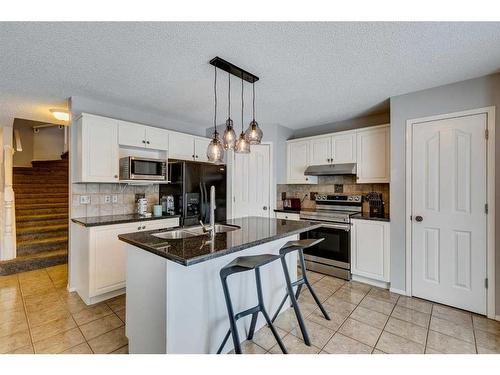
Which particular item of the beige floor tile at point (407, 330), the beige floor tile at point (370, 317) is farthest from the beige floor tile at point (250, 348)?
the beige floor tile at point (407, 330)

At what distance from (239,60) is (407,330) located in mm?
2814

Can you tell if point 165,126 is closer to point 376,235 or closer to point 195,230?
point 195,230

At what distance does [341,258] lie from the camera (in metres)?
3.29

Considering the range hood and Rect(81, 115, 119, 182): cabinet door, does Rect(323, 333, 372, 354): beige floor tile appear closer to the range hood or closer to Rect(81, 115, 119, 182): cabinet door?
the range hood

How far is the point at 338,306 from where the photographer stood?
2525 mm

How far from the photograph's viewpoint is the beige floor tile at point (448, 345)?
71.3 inches

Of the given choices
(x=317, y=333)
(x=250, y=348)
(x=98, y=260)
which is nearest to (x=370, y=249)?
(x=317, y=333)

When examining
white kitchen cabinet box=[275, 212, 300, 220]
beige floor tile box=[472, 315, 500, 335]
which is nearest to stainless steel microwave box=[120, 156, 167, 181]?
white kitchen cabinet box=[275, 212, 300, 220]

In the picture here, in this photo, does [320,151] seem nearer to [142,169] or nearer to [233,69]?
[233,69]

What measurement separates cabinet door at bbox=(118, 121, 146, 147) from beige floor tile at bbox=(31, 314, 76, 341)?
201 cm

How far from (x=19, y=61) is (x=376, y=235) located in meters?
4.12

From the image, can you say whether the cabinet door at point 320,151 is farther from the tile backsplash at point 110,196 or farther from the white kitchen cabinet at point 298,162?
the tile backsplash at point 110,196

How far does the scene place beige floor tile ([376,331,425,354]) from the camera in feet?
5.93

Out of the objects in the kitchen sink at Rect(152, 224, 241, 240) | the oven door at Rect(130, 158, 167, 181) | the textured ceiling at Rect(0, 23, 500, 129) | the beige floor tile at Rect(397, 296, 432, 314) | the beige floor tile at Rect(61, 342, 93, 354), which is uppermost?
the textured ceiling at Rect(0, 23, 500, 129)
